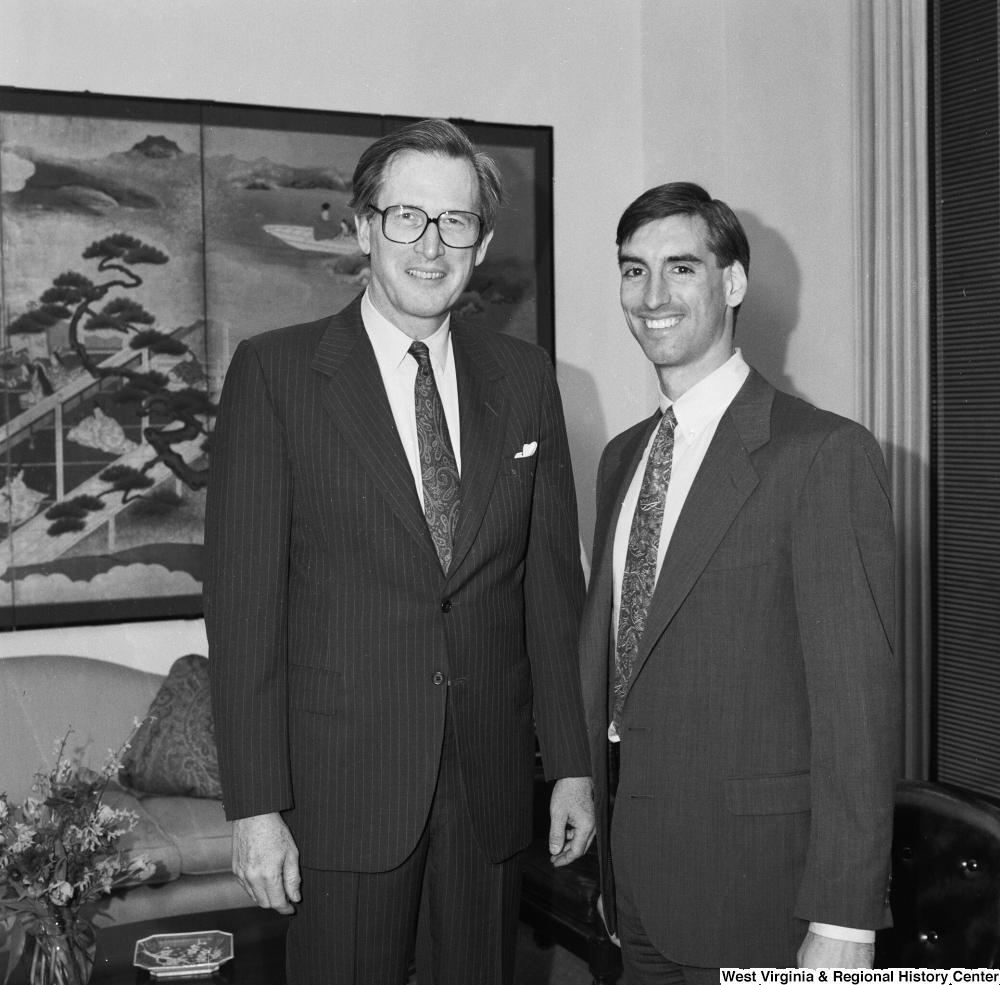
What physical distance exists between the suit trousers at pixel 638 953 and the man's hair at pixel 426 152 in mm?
1001

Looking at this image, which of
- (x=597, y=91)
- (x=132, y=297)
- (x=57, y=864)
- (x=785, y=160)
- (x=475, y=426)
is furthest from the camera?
(x=597, y=91)

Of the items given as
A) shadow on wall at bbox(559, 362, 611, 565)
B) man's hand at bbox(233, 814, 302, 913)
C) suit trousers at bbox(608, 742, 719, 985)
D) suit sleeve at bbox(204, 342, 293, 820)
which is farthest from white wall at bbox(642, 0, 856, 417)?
man's hand at bbox(233, 814, 302, 913)

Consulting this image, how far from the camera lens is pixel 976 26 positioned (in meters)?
3.48

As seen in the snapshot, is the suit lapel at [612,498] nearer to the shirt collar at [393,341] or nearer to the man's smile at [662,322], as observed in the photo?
the man's smile at [662,322]

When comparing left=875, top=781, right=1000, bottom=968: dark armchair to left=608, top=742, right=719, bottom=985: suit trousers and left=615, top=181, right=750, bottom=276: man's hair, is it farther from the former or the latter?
left=615, top=181, right=750, bottom=276: man's hair

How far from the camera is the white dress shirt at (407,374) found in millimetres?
1914

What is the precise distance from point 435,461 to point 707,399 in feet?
1.41

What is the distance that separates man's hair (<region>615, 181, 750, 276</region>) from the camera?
192cm

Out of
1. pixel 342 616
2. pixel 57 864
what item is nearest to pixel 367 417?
pixel 342 616

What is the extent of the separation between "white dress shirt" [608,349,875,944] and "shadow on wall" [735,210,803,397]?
86.6 inches

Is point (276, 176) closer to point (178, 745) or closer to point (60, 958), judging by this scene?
point (178, 745)

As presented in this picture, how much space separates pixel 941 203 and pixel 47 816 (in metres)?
2.88

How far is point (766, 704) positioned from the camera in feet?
5.62

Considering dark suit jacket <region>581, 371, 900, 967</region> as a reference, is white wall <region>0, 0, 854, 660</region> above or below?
above
